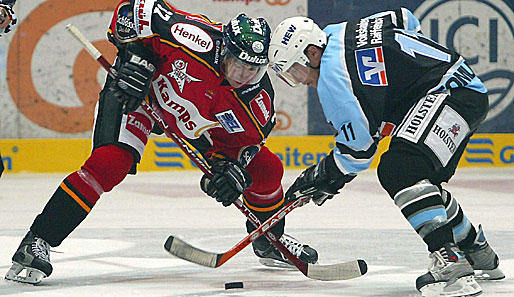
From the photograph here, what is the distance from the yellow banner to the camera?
7500 mm

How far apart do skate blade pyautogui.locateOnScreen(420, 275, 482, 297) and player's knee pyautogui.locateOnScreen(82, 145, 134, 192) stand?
1078 mm

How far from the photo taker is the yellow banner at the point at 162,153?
7.50 m

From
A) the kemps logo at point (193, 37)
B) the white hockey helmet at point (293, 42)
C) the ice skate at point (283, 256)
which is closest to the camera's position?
the white hockey helmet at point (293, 42)

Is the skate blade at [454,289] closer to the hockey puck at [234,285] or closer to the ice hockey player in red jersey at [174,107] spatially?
the hockey puck at [234,285]

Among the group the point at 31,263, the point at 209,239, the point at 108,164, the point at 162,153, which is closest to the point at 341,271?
the point at 108,164

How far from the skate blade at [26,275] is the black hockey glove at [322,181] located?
87cm

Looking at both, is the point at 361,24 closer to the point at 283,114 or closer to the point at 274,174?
the point at 274,174

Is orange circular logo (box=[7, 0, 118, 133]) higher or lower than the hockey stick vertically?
lower

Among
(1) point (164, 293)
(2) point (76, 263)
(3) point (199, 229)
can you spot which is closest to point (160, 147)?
(3) point (199, 229)

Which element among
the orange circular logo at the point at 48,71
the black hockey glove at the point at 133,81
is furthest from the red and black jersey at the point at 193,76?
the orange circular logo at the point at 48,71

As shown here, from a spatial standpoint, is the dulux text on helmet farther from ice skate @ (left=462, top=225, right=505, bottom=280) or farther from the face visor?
ice skate @ (left=462, top=225, right=505, bottom=280)

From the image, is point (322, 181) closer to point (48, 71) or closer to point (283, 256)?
point (283, 256)

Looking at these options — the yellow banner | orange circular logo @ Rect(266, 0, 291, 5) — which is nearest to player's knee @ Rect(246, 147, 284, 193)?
the yellow banner

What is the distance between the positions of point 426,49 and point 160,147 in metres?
4.71
